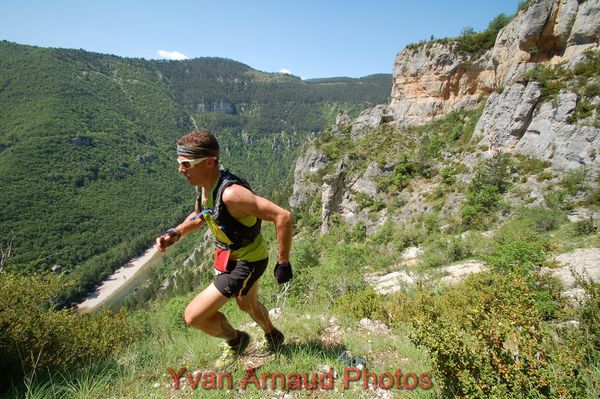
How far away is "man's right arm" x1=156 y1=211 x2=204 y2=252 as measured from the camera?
2848 millimetres

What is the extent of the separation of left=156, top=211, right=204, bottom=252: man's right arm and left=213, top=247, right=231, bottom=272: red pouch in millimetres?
406

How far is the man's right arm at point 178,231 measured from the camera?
2848mm

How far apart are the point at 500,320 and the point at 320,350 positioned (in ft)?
5.72

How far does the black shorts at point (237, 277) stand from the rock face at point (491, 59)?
2730 centimetres

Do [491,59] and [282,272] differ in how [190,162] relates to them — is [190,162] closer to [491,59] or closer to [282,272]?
[282,272]

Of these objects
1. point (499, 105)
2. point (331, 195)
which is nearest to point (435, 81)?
point (499, 105)

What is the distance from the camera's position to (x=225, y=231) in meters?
2.62

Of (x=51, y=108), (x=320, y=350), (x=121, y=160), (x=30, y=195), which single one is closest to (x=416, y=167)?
(x=320, y=350)

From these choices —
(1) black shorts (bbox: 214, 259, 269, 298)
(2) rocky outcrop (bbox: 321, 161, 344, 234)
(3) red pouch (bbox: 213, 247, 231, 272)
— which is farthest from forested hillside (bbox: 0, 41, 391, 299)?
(1) black shorts (bbox: 214, 259, 269, 298)

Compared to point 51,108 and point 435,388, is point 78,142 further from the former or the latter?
point 435,388

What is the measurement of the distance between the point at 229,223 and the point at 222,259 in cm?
40

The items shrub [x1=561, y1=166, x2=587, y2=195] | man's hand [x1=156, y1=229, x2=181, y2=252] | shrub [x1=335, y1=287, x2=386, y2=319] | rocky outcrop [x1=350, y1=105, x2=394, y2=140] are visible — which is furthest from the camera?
rocky outcrop [x1=350, y1=105, x2=394, y2=140]

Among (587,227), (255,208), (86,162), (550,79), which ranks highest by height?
(550,79)

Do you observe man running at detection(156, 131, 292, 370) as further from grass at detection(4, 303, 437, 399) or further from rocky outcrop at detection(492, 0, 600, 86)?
rocky outcrop at detection(492, 0, 600, 86)
